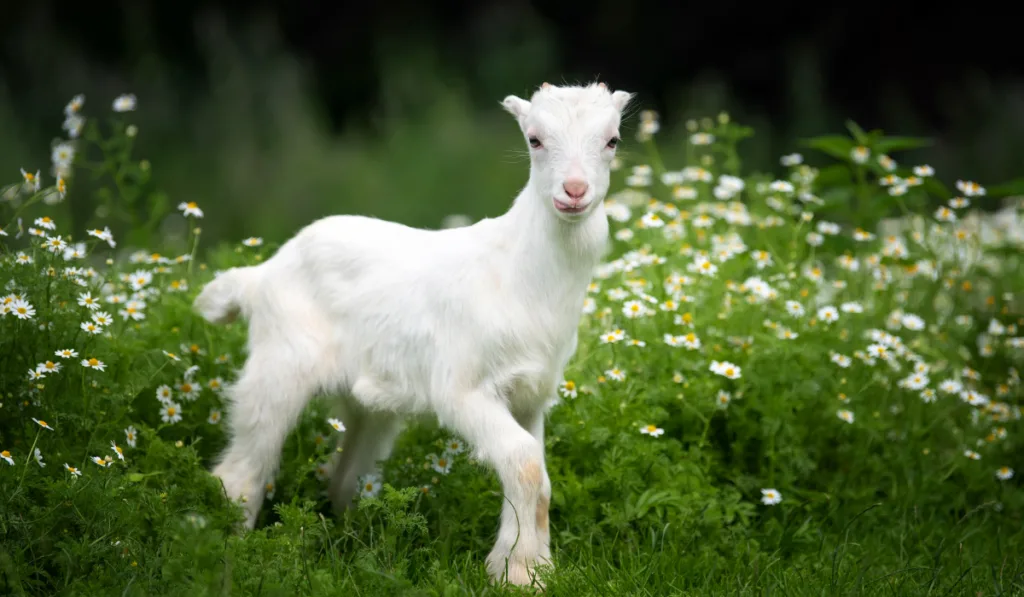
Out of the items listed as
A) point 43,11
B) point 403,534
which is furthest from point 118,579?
point 43,11

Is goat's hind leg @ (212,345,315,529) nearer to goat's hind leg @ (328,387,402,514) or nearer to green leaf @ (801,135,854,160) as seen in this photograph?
goat's hind leg @ (328,387,402,514)

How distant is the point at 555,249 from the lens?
4.09m

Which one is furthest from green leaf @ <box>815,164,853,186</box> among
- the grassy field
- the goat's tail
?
the goat's tail

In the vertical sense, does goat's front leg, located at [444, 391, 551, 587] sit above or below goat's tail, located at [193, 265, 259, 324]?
below

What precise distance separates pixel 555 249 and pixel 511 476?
2.73ft

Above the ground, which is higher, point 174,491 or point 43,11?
point 43,11

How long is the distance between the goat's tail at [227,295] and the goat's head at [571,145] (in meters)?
1.38

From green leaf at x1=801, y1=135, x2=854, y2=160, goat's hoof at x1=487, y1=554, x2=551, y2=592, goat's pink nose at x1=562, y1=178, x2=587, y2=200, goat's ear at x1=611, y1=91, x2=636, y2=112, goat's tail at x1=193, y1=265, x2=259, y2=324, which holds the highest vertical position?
goat's ear at x1=611, y1=91, x2=636, y2=112

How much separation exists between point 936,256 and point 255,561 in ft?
14.1

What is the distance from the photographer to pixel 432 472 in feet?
15.1

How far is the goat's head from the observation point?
3848mm

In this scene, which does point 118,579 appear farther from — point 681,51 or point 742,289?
point 681,51

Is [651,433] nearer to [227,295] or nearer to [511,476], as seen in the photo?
[511,476]

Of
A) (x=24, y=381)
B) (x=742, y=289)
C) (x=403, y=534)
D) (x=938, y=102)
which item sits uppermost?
(x=938, y=102)
